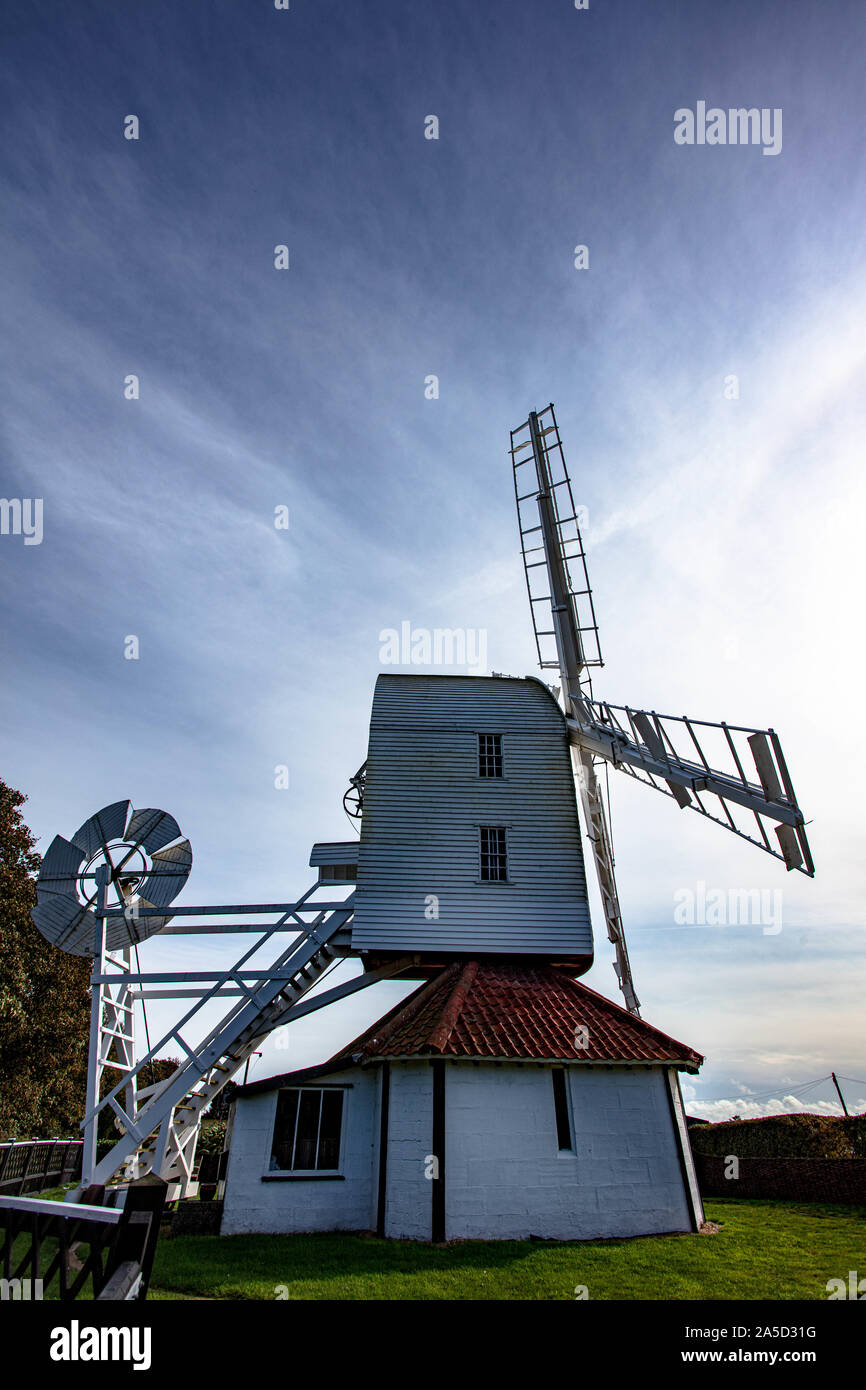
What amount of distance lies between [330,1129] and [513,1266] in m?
5.62

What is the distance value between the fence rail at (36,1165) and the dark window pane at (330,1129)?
32.7 feet

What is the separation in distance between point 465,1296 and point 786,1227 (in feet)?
30.1

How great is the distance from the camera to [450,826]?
2005 centimetres

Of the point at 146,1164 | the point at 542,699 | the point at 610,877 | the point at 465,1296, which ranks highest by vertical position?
the point at 542,699

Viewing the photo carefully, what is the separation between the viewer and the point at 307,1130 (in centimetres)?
1594

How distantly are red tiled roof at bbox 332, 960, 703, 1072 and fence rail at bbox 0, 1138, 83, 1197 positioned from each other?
1203 cm

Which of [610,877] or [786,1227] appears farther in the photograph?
[610,877]

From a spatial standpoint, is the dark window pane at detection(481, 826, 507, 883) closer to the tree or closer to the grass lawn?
the grass lawn

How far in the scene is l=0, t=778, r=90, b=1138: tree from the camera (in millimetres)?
29328

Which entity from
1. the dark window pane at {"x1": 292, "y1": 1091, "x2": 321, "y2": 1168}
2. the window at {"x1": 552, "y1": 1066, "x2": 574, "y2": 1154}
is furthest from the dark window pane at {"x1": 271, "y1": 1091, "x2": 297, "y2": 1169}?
the window at {"x1": 552, "y1": 1066, "x2": 574, "y2": 1154}

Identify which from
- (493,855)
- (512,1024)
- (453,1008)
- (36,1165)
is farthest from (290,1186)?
(36,1165)
